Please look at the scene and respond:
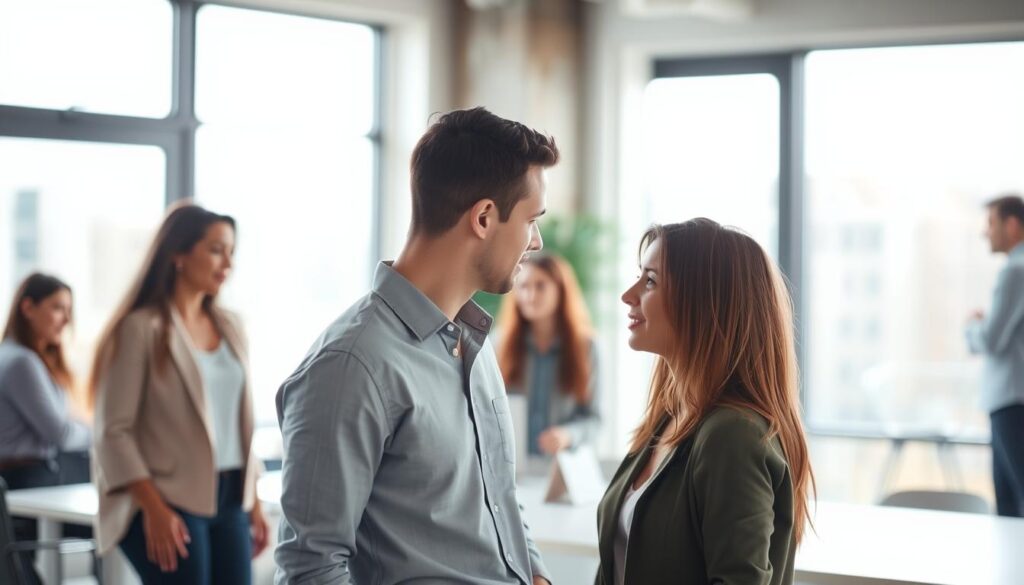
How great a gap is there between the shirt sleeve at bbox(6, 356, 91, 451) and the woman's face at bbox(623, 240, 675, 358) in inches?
132

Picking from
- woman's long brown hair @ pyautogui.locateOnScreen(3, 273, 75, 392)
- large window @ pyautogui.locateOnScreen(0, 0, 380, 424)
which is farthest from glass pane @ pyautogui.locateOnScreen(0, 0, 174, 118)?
woman's long brown hair @ pyautogui.locateOnScreen(3, 273, 75, 392)

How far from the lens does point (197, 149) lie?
6.26m

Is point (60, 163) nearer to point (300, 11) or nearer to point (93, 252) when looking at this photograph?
point (93, 252)

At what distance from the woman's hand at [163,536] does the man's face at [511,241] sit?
163cm

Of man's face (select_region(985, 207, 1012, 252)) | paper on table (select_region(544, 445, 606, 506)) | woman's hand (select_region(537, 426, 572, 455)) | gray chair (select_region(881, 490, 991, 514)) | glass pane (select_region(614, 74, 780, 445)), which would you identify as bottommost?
gray chair (select_region(881, 490, 991, 514))

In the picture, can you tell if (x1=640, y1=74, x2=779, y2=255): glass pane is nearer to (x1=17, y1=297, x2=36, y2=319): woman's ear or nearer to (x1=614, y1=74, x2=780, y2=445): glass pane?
(x1=614, y1=74, x2=780, y2=445): glass pane

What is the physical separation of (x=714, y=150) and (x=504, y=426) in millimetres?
5387

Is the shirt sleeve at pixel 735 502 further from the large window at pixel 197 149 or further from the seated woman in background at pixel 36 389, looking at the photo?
the large window at pixel 197 149

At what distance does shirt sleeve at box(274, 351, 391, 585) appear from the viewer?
160cm

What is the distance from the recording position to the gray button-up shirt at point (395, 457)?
1.61 meters

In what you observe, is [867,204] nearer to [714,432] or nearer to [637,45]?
[637,45]

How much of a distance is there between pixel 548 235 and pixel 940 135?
7.42 feet

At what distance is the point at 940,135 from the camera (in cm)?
651

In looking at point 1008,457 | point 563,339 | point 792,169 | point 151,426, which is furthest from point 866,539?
point 792,169
